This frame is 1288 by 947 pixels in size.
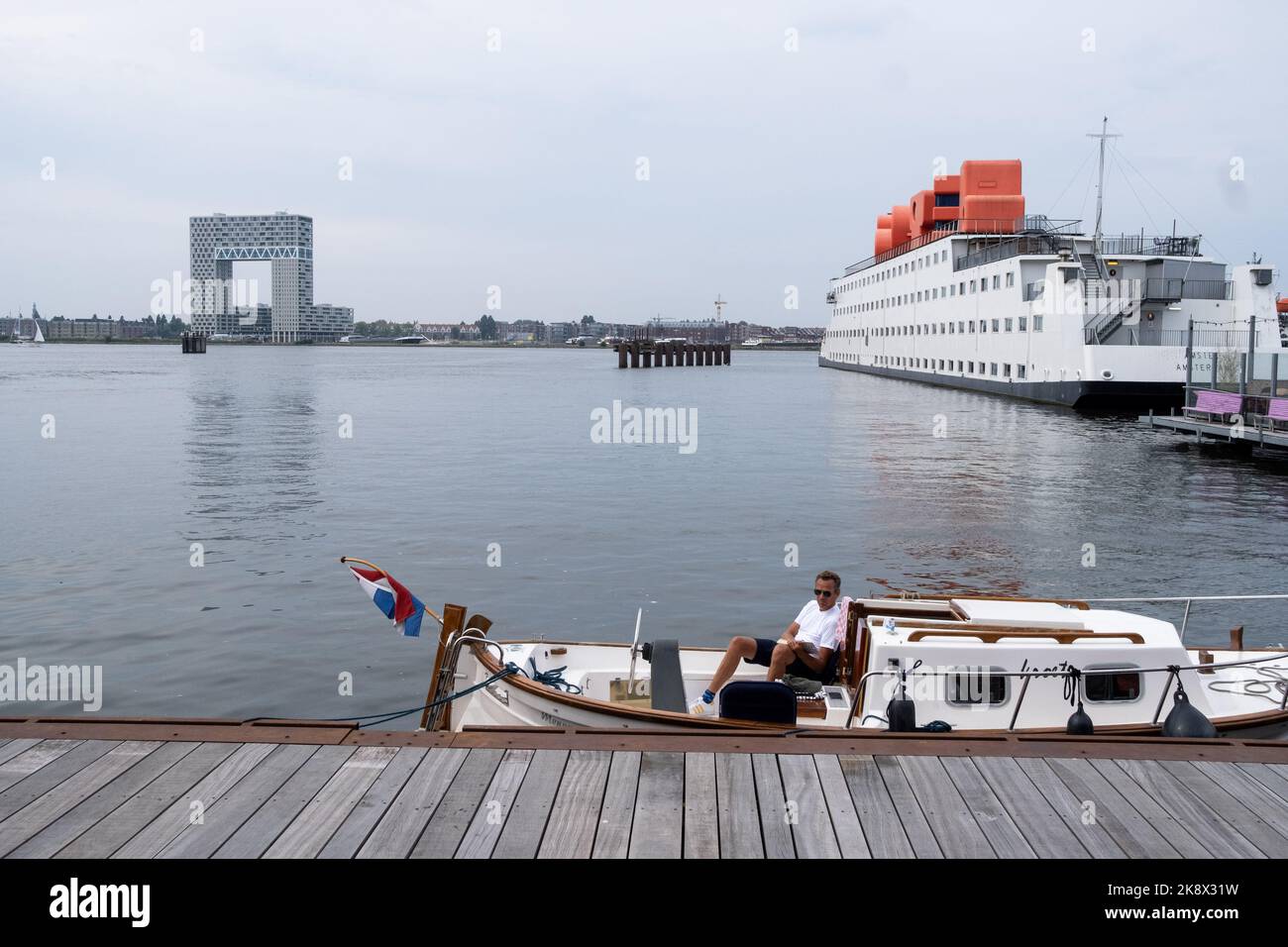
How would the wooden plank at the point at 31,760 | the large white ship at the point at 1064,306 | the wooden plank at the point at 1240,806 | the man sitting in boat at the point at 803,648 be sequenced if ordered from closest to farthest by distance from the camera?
the wooden plank at the point at 1240,806
the wooden plank at the point at 31,760
the man sitting in boat at the point at 803,648
the large white ship at the point at 1064,306

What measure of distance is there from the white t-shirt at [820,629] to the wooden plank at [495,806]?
4.69 meters

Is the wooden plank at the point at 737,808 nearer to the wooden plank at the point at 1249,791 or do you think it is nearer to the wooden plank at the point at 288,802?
the wooden plank at the point at 288,802

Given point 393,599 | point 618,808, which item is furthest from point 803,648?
point 618,808

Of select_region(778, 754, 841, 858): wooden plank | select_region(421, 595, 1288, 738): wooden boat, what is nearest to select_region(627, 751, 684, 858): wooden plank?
select_region(778, 754, 841, 858): wooden plank

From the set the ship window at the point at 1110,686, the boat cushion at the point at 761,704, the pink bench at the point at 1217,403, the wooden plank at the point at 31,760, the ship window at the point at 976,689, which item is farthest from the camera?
the pink bench at the point at 1217,403

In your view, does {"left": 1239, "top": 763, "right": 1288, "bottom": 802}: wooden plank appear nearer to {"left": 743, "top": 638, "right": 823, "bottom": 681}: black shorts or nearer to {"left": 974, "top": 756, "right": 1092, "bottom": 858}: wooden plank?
{"left": 974, "top": 756, "right": 1092, "bottom": 858}: wooden plank

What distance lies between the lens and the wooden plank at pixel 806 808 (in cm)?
556

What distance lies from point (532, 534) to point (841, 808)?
62.3 feet

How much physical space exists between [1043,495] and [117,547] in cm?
2312

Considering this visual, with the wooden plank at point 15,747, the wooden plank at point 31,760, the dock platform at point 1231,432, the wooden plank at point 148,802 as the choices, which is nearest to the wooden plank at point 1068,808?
the wooden plank at point 148,802

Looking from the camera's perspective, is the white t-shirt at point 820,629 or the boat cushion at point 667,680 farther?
the white t-shirt at point 820,629

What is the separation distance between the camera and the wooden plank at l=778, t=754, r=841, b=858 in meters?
5.56

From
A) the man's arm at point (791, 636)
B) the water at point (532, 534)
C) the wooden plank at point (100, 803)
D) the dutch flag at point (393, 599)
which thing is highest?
the dutch flag at point (393, 599)

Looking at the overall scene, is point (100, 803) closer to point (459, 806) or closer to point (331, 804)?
point (331, 804)
